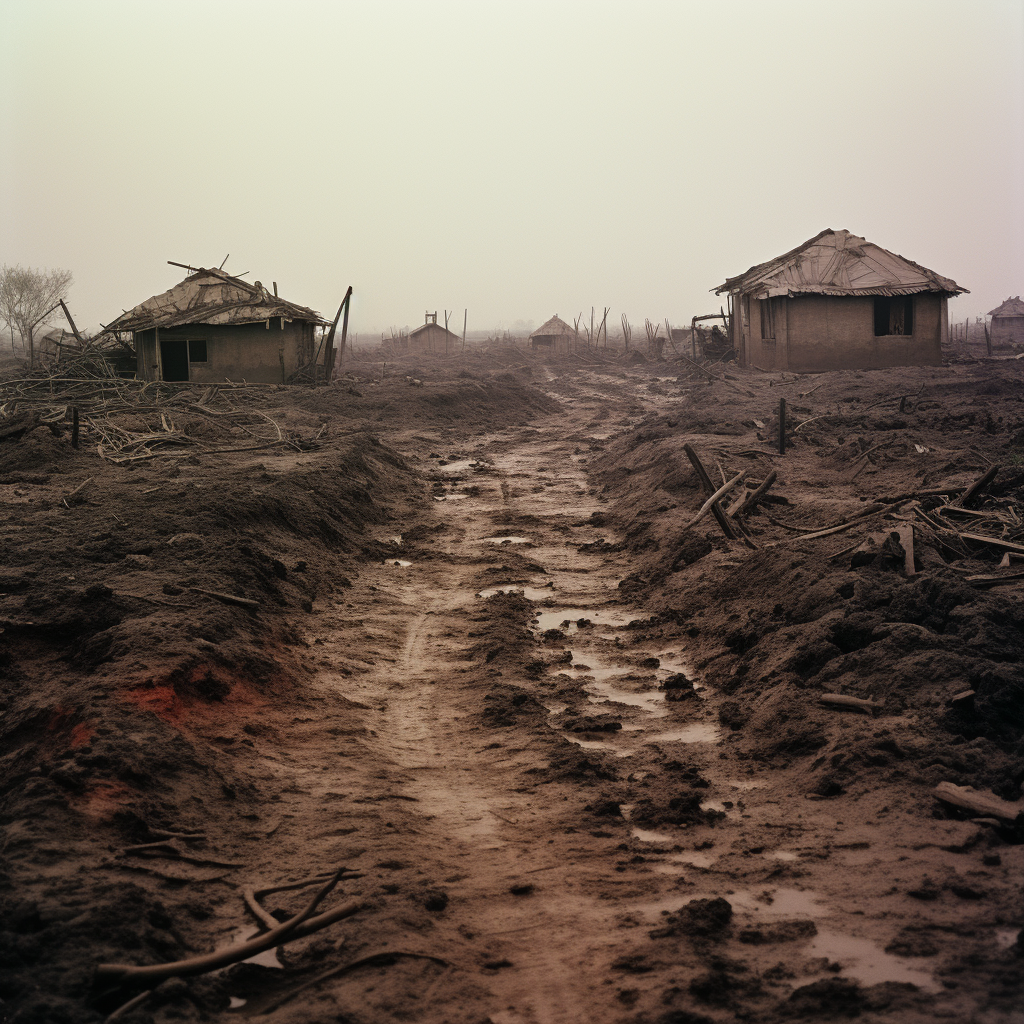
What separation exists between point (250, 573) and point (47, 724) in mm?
2792

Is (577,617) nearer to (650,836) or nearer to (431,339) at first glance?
(650,836)

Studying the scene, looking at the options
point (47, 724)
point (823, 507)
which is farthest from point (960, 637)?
point (47, 724)

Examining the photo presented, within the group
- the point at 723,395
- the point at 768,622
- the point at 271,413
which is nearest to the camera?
the point at 768,622

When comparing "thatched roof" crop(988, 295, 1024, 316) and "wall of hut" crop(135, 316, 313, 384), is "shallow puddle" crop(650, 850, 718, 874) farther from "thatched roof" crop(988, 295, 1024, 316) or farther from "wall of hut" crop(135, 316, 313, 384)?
"thatched roof" crop(988, 295, 1024, 316)

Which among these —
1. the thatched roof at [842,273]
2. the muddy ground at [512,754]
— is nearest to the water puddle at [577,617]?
the muddy ground at [512,754]

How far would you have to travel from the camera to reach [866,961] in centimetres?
322

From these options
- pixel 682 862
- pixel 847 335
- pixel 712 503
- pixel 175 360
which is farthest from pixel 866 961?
pixel 847 335

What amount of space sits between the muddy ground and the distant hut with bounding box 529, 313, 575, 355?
1713 inches

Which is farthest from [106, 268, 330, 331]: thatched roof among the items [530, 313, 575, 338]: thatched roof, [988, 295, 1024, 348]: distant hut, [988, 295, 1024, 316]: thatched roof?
[988, 295, 1024, 316]: thatched roof

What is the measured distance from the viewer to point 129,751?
4637 millimetres

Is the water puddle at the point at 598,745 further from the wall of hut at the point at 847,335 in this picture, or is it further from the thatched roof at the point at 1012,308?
the thatched roof at the point at 1012,308

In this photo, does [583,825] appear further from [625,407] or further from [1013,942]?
[625,407]

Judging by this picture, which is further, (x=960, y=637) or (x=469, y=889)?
(x=960, y=637)

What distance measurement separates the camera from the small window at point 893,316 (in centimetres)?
2625
